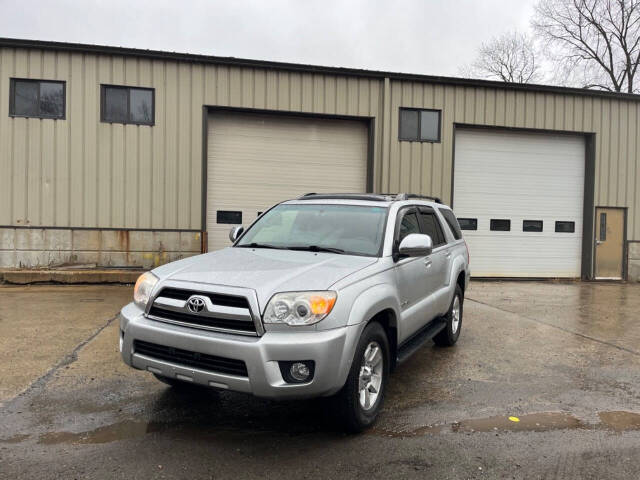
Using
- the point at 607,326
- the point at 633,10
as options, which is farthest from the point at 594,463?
the point at 633,10

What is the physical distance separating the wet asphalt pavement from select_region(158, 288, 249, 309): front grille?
0.99 m

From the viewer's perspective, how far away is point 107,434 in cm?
335

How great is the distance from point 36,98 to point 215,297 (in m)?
10.8

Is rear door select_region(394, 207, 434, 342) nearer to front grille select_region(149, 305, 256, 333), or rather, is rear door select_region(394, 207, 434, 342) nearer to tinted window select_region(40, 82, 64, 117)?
front grille select_region(149, 305, 256, 333)

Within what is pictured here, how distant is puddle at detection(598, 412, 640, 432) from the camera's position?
3.63 meters

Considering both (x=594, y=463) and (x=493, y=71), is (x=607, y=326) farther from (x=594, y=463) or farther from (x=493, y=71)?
(x=493, y=71)

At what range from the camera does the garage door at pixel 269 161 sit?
1220 centimetres

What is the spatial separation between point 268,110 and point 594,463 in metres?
10.6

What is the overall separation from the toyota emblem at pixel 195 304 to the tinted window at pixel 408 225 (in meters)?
1.96

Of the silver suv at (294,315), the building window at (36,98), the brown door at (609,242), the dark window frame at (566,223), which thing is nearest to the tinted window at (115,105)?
the building window at (36,98)

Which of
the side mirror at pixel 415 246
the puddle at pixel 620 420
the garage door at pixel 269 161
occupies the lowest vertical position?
the puddle at pixel 620 420

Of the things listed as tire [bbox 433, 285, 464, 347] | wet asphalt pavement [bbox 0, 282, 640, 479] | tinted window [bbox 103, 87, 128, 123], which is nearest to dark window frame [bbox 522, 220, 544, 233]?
wet asphalt pavement [bbox 0, 282, 640, 479]

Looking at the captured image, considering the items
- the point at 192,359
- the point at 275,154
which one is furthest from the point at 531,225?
the point at 192,359

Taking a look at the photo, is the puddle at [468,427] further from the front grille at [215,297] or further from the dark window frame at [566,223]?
the dark window frame at [566,223]
